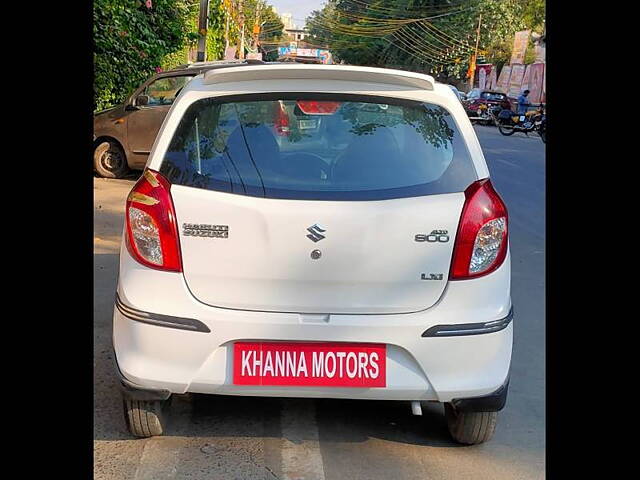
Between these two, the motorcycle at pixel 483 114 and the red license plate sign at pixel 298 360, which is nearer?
the red license plate sign at pixel 298 360

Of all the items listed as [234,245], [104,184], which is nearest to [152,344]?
[234,245]

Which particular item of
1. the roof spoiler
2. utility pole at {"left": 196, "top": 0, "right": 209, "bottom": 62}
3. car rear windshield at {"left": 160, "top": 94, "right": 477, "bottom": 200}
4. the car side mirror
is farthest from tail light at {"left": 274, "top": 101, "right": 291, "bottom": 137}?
utility pole at {"left": 196, "top": 0, "right": 209, "bottom": 62}

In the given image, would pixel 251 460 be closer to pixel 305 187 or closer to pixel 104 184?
pixel 305 187

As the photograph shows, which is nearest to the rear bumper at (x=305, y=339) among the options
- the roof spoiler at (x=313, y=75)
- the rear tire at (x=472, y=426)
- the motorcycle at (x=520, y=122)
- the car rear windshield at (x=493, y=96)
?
the rear tire at (x=472, y=426)

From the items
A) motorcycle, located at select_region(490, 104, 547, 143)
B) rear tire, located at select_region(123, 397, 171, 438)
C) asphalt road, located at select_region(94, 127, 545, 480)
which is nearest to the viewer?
asphalt road, located at select_region(94, 127, 545, 480)

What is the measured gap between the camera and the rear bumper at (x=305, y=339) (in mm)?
2896

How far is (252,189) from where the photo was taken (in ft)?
9.82

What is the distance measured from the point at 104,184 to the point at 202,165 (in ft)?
25.9

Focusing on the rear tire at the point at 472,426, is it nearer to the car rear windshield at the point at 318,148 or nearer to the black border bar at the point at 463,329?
the black border bar at the point at 463,329

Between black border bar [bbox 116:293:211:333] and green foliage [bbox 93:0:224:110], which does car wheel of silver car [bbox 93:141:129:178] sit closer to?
green foliage [bbox 93:0:224:110]

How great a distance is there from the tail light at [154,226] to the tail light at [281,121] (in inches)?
21.0

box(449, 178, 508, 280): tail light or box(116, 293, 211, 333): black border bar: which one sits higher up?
box(449, 178, 508, 280): tail light

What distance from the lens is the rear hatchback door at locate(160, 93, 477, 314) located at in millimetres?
2922
